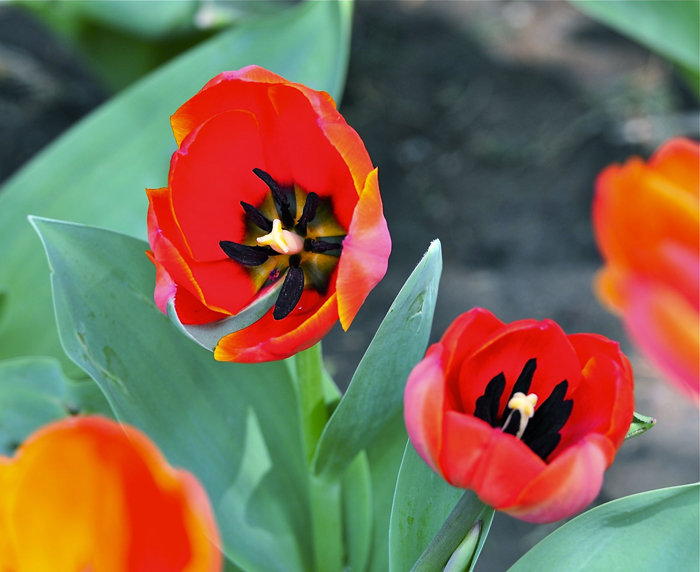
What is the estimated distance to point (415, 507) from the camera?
0.54 metres

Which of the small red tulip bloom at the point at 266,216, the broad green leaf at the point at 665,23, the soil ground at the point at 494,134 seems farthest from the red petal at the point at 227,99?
the soil ground at the point at 494,134

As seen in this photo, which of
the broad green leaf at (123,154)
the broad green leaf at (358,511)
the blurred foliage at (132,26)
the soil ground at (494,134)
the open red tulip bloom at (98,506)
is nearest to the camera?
the open red tulip bloom at (98,506)

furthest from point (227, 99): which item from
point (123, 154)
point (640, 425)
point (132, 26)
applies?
point (132, 26)

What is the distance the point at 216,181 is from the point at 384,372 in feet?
0.53

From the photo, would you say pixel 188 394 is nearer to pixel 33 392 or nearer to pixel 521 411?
pixel 33 392

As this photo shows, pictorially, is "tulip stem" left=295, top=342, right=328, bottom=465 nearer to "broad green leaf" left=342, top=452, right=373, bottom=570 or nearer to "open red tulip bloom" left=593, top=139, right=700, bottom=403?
"broad green leaf" left=342, top=452, right=373, bottom=570

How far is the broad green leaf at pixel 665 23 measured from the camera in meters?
1.12

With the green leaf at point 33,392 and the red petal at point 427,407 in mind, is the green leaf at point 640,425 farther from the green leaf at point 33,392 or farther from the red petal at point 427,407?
the green leaf at point 33,392

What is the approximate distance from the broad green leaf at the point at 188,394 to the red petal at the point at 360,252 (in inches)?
8.3

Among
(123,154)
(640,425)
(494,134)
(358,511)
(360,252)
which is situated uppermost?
(360,252)

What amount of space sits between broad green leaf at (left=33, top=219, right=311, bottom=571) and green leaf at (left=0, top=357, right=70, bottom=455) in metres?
0.14

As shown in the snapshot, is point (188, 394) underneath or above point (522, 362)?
underneath

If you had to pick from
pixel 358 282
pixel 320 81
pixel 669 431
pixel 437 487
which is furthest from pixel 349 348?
pixel 358 282

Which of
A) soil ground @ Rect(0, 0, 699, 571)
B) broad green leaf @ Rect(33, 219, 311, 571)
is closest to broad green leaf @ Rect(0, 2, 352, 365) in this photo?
broad green leaf @ Rect(33, 219, 311, 571)
